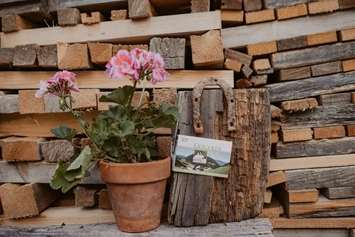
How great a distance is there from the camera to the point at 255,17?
1.83m

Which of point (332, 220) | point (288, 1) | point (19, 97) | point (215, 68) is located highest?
point (288, 1)

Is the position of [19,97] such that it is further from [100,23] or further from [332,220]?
[332,220]

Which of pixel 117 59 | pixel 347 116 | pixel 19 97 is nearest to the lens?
pixel 117 59

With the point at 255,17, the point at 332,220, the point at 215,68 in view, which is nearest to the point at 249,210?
the point at 332,220

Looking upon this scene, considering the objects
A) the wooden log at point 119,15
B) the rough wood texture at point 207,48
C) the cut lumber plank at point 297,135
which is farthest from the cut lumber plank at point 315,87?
the wooden log at point 119,15

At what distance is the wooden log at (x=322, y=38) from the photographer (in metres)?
1.82

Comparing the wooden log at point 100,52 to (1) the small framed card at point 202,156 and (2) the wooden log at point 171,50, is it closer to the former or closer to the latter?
(2) the wooden log at point 171,50

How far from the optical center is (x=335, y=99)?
1.86 meters

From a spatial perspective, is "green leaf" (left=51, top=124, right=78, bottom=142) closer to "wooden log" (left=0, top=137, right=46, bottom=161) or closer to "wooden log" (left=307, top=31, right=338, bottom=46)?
"wooden log" (left=0, top=137, right=46, bottom=161)

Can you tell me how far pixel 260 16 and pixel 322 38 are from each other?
15.5 inches

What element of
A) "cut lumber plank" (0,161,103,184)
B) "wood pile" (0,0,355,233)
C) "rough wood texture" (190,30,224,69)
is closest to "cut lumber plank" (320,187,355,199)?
"wood pile" (0,0,355,233)

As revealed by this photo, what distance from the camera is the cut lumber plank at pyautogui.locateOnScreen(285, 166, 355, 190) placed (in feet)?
6.02

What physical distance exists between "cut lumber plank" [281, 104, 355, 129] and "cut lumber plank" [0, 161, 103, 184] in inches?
47.4

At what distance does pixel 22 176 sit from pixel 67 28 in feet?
2.97
